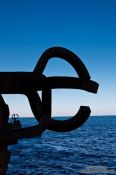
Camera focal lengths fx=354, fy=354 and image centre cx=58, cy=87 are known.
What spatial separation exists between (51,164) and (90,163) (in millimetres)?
5593

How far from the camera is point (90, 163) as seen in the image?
160 feet

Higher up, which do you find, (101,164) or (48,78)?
(48,78)

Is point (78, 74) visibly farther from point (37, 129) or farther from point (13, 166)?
point (13, 166)

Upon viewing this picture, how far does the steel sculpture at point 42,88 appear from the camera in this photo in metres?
3.71

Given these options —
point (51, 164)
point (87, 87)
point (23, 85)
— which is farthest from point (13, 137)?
point (51, 164)

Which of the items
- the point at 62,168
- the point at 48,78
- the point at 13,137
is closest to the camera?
the point at 13,137

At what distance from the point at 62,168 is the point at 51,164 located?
3.70 metres

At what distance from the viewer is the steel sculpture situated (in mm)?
3711

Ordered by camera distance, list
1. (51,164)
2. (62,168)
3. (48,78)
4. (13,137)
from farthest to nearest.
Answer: (51,164) → (62,168) → (48,78) → (13,137)

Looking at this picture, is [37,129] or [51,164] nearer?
[37,129]

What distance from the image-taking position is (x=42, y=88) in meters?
4.02

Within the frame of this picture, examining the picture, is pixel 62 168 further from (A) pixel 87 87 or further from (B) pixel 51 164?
(A) pixel 87 87

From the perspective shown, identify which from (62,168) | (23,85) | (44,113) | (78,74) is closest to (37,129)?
(44,113)

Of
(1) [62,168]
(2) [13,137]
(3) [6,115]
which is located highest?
(3) [6,115]
